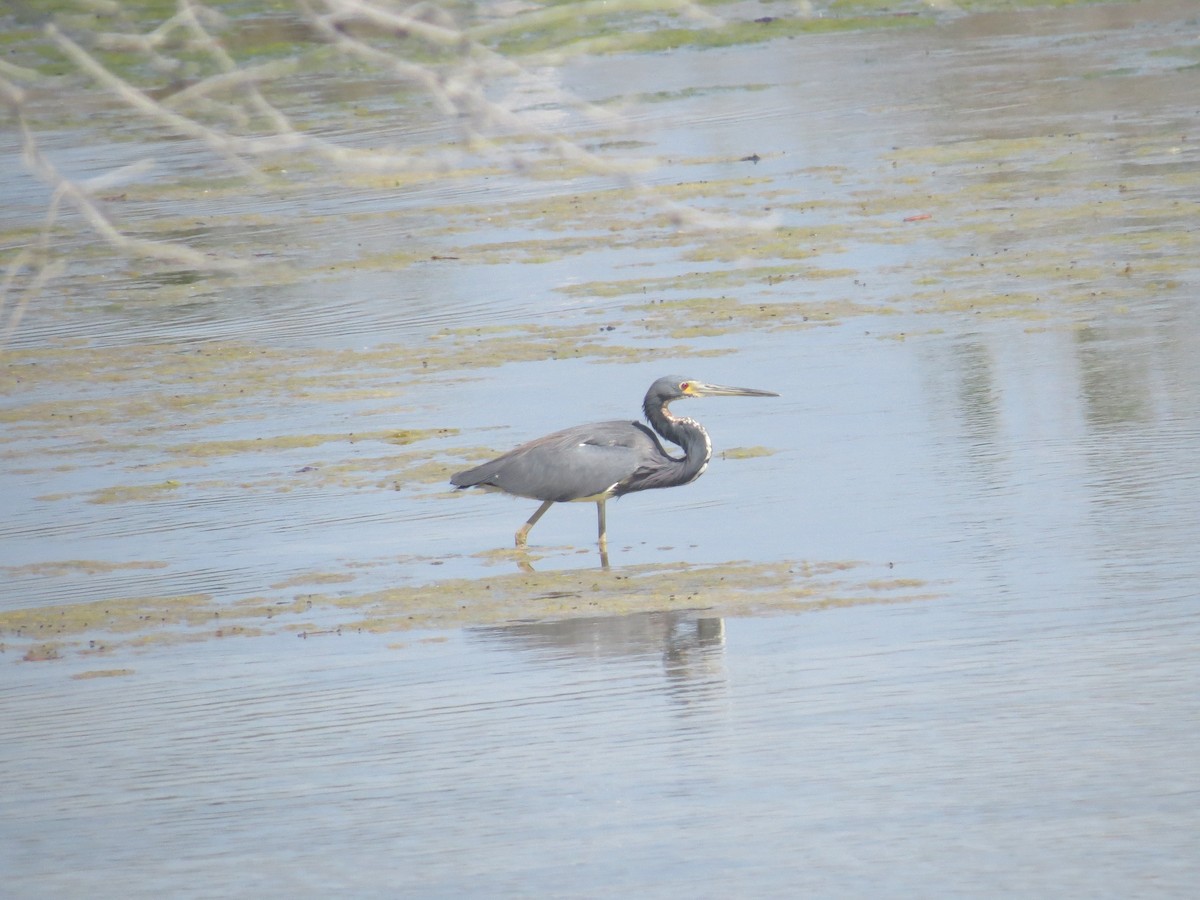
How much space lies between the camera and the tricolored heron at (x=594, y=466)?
10367 millimetres

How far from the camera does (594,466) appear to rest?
1038cm

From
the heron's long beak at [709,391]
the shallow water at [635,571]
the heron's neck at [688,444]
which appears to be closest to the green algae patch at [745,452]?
the shallow water at [635,571]

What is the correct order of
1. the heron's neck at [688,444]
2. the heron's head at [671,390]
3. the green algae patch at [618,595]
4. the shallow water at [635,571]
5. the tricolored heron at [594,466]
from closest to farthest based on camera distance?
the shallow water at [635,571] < the green algae patch at [618,595] < the tricolored heron at [594,466] < the heron's neck at [688,444] < the heron's head at [671,390]

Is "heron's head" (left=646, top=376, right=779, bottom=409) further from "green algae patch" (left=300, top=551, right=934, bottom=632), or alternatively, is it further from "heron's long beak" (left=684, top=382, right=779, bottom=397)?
"green algae patch" (left=300, top=551, right=934, bottom=632)

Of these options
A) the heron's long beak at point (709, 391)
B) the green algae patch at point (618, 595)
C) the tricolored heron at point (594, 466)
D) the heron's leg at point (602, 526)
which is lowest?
the green algae patch at point (618, 595)

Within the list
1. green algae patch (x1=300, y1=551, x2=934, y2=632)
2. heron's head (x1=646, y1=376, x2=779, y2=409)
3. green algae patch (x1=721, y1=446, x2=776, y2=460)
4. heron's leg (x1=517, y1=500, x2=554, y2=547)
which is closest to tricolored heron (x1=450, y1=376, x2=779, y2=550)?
heron's leg (x1=517, y1=500, x2=554, y2=547)

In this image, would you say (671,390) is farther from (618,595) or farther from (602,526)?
(618,595)

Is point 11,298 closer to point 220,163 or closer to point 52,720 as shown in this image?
point 220,163

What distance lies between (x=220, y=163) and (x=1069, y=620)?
21282mm

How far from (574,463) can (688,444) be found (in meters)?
0.65

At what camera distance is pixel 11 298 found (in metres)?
19.8

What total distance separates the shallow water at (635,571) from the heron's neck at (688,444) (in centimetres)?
25

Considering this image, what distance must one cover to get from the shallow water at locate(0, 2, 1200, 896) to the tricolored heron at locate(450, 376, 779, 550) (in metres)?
0.26

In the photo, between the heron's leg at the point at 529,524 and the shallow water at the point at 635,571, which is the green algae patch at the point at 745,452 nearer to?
the shallow water at the point at 635,571
